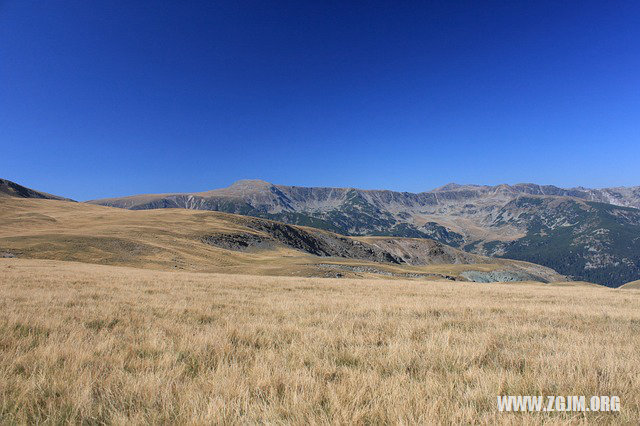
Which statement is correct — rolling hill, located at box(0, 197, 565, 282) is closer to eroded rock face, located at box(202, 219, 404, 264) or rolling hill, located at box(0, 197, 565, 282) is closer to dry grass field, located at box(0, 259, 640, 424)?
eroded rock face, located at box(202, 219, 404, 264)

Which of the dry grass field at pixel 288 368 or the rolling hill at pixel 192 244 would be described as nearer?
the dry grass field at pixel 288 368

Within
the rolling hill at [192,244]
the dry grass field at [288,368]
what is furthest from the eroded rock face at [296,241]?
the dry grass field at [288,368]

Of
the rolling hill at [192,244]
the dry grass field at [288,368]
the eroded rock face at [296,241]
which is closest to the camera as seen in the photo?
the dry grass field at [288,368]

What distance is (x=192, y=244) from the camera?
8419cm

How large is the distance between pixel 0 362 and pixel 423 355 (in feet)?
21.1

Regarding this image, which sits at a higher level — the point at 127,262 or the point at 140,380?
the point at 140,380

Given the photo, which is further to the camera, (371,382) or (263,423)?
(371,382)

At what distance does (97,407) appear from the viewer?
3.45 m

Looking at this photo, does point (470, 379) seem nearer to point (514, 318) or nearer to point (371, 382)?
point (371, 382)

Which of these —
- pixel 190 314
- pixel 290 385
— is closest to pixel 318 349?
pixel 290 385

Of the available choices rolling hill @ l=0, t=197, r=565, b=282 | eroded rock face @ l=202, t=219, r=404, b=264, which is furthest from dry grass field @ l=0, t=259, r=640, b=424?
eroded rock face @ l=202, t=219, r=404, b=264

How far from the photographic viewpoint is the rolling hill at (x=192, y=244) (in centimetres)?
5931

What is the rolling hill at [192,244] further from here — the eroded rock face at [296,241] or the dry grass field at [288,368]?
the dry grass field at [288,368]

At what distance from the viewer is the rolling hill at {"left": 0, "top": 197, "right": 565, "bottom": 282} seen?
59312 mm
